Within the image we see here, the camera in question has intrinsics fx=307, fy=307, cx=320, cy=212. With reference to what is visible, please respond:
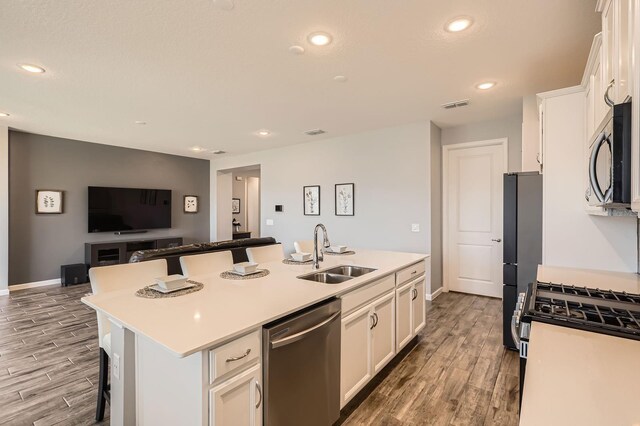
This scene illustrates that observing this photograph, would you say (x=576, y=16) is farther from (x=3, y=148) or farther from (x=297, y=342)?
(x=3, y=148)

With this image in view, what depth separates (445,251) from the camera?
16.7ft

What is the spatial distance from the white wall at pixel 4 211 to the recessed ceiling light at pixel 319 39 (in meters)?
5.62

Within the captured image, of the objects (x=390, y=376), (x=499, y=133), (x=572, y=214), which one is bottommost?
(x=390, y=376)

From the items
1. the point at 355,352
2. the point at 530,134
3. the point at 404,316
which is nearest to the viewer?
the point at 355,352

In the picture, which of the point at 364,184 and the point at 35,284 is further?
the point at 35,284

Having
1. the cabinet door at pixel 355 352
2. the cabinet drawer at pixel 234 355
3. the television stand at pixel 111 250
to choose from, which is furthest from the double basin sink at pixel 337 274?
the television stand at pixel 111 250

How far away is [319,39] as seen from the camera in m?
2.40

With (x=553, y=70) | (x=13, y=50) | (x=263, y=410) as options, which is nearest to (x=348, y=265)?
(x=263, y=410)

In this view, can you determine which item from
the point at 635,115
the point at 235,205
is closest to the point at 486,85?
the point at 635,115

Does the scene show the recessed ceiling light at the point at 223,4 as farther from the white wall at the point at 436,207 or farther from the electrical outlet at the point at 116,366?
the white wall at the point at 436,207

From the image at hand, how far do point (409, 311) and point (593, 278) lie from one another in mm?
1377

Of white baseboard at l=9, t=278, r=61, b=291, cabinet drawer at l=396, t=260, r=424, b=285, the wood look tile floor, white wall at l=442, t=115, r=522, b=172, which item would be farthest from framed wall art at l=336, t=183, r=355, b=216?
white baseboard at l=9, t=278, r=61, b=291

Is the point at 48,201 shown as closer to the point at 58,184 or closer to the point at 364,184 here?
the point at 58,184

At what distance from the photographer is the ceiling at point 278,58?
6.79 ft
